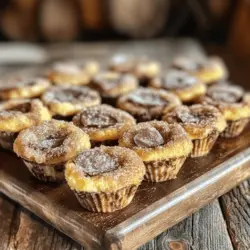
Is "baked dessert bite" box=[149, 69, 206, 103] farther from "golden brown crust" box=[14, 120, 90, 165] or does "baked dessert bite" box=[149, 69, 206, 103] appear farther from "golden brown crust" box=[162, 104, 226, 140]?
"golden brown crust" box=[14, 120, 90, 165]

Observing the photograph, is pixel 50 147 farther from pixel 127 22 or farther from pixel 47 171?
pixel 127 22

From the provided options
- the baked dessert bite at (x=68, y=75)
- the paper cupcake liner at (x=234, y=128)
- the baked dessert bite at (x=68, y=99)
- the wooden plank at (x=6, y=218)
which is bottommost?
the wooden plank at (x=6, y=218)

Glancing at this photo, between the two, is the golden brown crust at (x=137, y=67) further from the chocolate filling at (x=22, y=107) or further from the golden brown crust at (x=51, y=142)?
the golden brown crust at (x=51, y=142)

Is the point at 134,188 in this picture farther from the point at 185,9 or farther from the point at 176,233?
the point at 185,9

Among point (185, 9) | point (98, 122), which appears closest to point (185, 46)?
point (185, 9)

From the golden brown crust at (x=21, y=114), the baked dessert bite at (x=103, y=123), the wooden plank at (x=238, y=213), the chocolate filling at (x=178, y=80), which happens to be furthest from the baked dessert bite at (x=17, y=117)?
the wooden plank at (x=238, y=213)

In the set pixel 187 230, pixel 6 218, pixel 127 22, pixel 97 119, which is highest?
pixel 97 119

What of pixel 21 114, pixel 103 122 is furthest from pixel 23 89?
pixel 103 122
